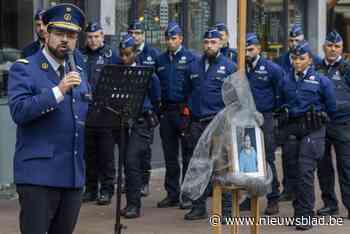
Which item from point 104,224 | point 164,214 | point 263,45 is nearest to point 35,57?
point 104,224

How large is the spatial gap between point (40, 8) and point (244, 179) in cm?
528

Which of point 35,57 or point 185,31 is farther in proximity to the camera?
point 185,31

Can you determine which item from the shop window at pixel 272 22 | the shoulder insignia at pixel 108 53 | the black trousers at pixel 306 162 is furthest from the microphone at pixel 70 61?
the shop window at pixel 272 22

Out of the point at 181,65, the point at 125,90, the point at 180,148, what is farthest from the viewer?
the point at 180,148

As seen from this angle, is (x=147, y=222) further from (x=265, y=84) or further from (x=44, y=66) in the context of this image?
(x=44, y=66)

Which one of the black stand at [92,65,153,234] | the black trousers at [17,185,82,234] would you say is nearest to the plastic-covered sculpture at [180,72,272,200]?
the black stand at [92,65,153,234]

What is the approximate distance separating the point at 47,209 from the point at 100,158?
5.01m

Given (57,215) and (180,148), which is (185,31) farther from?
(57,215)

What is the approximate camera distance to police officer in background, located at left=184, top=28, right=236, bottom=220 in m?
8.71

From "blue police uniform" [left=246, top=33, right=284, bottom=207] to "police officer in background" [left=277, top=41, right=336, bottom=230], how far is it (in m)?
0.81

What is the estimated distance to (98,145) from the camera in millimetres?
9750

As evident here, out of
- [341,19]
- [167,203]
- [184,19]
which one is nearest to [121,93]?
[167,203]

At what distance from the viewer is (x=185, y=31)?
43.7 feet

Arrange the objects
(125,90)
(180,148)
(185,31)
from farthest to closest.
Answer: (185,31)
(180,148)
(125,90)
